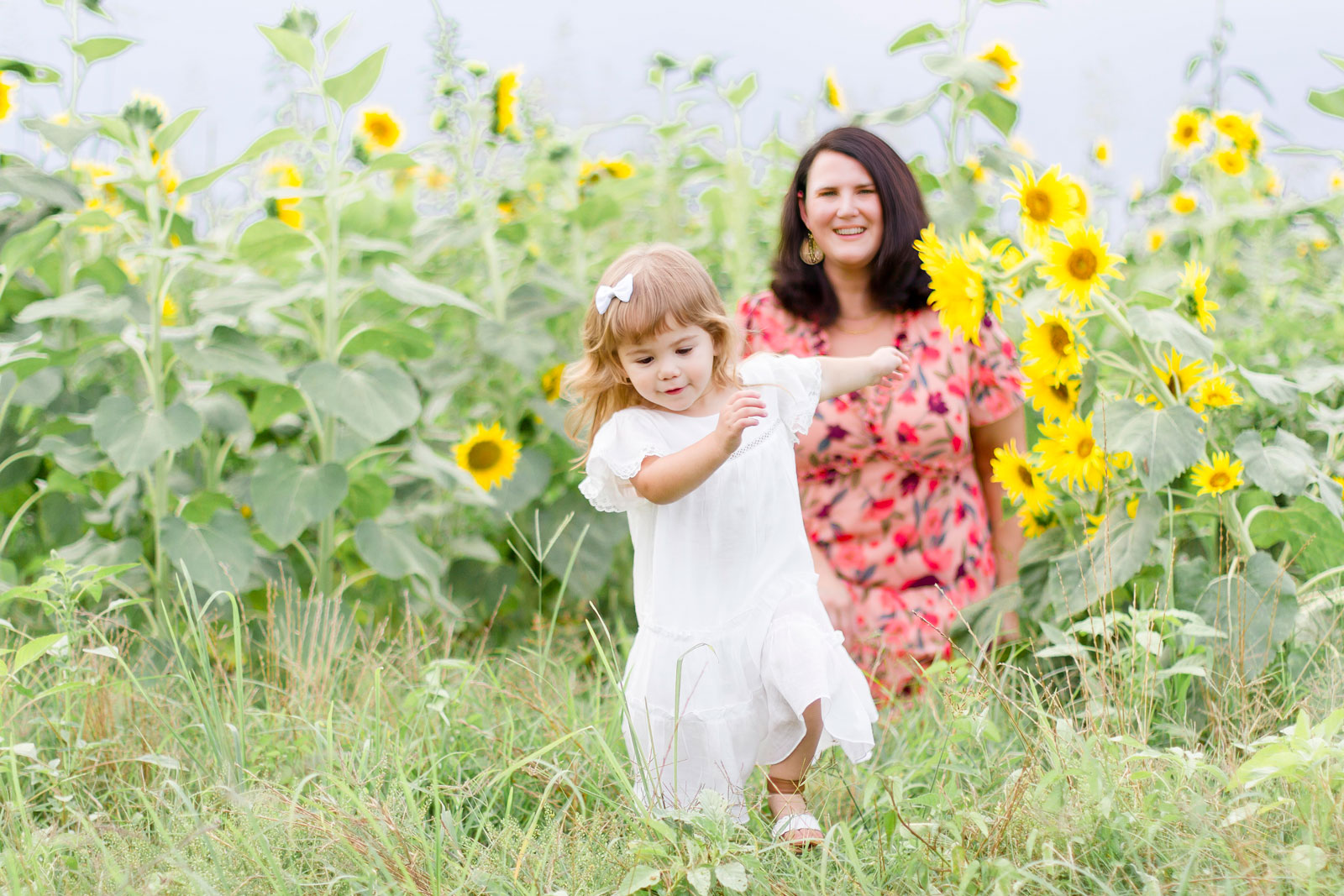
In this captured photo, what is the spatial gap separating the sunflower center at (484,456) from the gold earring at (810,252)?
83 cm

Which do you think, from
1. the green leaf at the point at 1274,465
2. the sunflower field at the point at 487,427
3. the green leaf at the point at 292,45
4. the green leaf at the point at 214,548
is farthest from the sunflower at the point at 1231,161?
the green leaf at the point at 214,548

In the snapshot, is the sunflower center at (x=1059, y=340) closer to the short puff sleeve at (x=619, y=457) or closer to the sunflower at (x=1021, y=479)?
the sunflower at (x=1021, y=479)

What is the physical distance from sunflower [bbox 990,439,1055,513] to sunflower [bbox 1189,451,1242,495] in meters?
0.28

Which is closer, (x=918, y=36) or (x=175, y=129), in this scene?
(x=175, y=129)

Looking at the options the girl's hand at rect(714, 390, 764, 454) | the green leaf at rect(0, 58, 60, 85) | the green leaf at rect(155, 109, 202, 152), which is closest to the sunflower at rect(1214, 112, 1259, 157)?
the girl's hand at rect(714, 390, 764, 454)

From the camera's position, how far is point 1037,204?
2002 mm

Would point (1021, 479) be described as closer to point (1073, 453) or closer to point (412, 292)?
point (1073, 453)

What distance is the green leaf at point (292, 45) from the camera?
7.72 feet

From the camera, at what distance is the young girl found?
159 centimetres

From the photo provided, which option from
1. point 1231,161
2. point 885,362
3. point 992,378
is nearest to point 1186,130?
point 1231,161

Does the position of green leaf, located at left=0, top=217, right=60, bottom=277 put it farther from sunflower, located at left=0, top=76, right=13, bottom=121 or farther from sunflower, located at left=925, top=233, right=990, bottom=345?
sunflower, located at left=925, top=233, right=990, bottom=345

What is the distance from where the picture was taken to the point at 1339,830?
1287mm

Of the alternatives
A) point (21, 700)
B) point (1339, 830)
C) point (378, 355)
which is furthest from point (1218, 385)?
point (21, 700)

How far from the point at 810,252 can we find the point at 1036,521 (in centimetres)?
76
